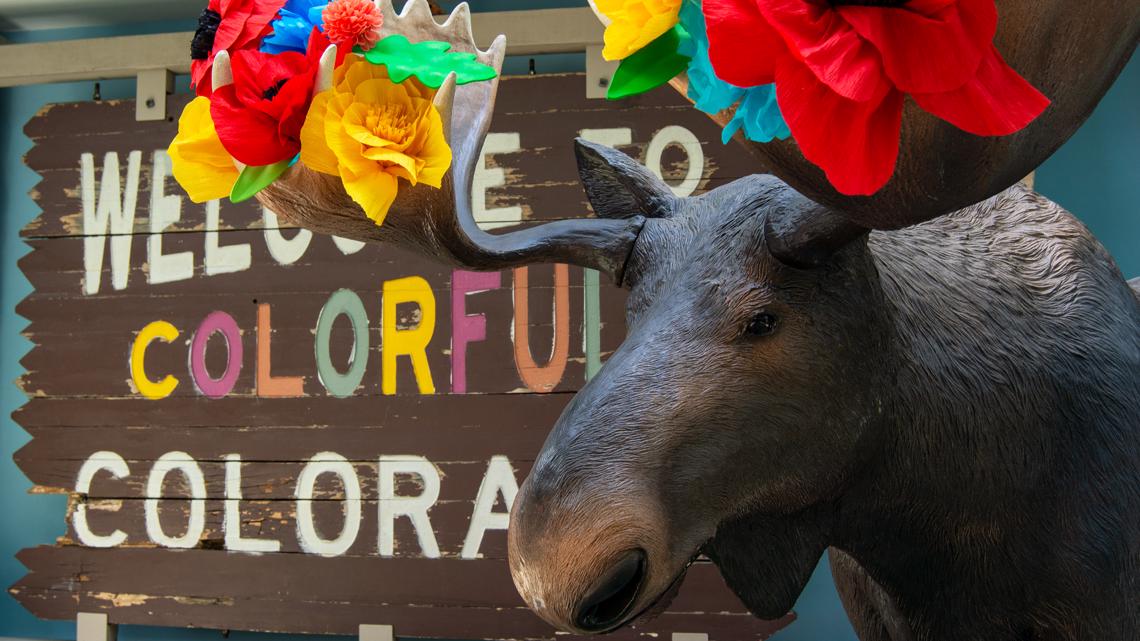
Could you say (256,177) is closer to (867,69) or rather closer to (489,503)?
(867,69)

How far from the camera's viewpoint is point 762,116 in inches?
18.3

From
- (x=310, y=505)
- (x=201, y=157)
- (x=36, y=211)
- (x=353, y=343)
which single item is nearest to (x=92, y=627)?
(x=310, y=505)

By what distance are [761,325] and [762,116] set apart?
217 millimetres

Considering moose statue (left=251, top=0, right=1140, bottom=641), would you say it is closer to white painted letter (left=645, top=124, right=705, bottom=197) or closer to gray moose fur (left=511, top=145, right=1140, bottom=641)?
gray moose fur (left=511, top=145, right=1140, bottom=641)

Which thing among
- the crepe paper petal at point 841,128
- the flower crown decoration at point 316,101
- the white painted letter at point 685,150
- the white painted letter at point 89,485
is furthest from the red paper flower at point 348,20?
the white painted letter at point 89,485

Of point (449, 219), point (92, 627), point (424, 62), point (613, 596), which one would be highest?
point (424, 62)

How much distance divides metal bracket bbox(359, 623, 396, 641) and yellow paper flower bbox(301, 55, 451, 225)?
115cm

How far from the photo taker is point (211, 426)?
1.77 m

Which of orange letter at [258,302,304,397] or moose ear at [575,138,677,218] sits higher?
moose ear at [575,138,677,218]

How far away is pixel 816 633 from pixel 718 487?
109cm

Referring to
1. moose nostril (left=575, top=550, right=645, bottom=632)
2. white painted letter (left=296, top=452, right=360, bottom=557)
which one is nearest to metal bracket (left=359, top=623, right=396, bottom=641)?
white painted letter (left=296, top=452, right=360, bottom=557)

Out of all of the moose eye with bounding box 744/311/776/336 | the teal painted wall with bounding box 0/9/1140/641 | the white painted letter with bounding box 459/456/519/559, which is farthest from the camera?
the white painted letter with bounding box 459/456/519/559

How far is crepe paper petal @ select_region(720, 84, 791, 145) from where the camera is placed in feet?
1.51

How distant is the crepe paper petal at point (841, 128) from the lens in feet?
1.42
